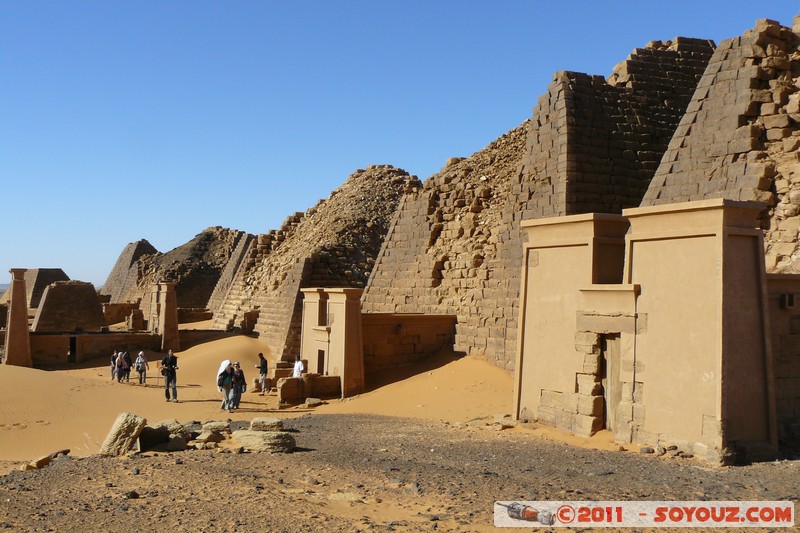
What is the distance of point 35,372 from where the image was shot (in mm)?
21438

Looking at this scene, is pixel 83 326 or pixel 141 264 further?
pixel 141 264

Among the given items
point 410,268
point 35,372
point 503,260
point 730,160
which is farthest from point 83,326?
point 730,160

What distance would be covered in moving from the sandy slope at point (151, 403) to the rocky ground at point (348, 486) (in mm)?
4858

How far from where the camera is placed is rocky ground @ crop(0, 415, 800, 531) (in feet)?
21.7

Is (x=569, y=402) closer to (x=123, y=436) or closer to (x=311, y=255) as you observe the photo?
(x=123, y=436)

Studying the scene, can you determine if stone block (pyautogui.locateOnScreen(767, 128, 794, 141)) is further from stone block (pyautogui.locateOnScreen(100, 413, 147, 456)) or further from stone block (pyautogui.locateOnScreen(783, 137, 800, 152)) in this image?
stone block (pyautogui.locateOnScreen(100, 413, 147, 456))

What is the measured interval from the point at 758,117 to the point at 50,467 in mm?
12879

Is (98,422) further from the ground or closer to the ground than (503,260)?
closer to the ground

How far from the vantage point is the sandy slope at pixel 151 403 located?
1502 centimetres

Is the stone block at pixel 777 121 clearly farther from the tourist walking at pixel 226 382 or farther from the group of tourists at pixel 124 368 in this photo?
the group of tourists at pixel 124 368

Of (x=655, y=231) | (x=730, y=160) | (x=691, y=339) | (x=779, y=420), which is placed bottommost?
(x=779, y=420)

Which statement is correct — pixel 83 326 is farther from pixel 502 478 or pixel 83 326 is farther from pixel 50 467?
pixel 502 478

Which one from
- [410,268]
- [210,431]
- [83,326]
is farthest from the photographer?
[83,326]

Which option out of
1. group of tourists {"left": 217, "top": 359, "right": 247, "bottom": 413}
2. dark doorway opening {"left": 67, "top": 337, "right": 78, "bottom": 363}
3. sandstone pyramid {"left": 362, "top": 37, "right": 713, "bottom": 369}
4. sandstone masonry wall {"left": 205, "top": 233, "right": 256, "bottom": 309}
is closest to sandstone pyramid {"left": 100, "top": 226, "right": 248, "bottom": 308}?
sandstone masonry wall {"left": 205, "top": 233, "right": 256, "bottom": 309}
